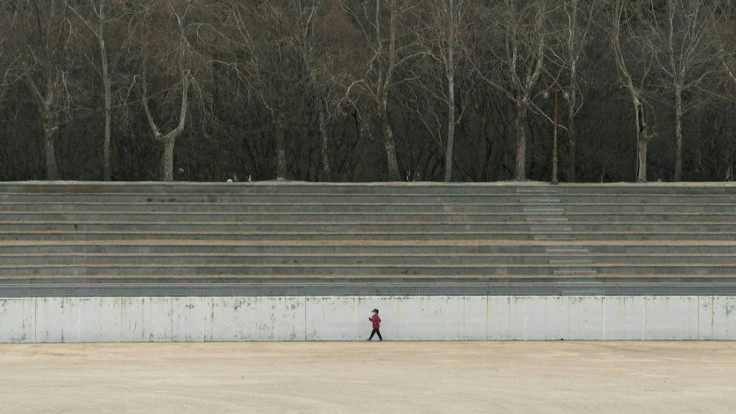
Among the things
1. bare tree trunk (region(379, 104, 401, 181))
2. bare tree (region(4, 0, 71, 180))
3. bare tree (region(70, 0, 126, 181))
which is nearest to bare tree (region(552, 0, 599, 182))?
bare tree trunk (region(379, 104, 401, 181))

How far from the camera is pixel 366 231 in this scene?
44.2 metres

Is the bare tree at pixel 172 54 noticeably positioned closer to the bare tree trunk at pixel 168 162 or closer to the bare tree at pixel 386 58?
the bare tree trunk at pixel 168 162

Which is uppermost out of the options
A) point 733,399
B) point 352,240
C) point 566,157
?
point 566,157

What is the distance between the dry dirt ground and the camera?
26.0m

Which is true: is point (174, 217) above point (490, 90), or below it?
below

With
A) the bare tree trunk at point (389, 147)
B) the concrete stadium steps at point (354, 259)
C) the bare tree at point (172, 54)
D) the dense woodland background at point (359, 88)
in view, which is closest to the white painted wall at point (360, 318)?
the concrete stadium steps at point (354, 259)

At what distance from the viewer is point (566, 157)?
69.3 meters

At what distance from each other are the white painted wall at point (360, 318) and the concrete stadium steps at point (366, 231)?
521 centimetres

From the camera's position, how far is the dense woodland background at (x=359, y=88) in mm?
56000

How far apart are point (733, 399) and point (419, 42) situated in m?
31.9

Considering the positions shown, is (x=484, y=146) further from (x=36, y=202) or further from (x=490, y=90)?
(x=36, y=202)

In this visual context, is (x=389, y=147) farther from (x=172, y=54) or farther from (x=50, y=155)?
(x=50, y=155)

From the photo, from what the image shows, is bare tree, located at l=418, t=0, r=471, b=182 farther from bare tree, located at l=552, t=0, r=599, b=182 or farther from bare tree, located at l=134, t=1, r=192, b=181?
bare tree, located at l=134, t=1, r=192, b=181

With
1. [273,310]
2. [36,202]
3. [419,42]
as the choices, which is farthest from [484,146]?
[273,310]
